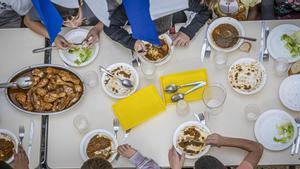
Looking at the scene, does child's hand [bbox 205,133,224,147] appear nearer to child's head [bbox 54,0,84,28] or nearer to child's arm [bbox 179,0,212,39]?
child's arm [bbox 179,0,212,39]

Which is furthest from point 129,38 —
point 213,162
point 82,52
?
point 213,162

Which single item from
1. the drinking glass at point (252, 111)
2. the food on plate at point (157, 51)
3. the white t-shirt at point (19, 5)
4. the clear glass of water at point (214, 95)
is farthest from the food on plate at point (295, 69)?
the white t-shirt at point (19, 5)

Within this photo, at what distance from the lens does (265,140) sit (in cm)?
224

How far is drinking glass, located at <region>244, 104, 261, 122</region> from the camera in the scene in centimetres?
229

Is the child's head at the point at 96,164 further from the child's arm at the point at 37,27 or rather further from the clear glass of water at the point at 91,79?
the child's arm at the point at 37,27

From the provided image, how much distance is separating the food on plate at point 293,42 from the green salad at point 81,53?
1.12 m

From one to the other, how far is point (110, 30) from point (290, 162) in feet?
4.03

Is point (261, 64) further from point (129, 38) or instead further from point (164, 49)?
point (129, 38)

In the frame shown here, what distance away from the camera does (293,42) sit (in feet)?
7.98

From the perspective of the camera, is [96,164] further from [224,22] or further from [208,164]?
[224,22]

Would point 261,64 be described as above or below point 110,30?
below

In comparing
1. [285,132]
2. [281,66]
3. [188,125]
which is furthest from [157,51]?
[285,132]

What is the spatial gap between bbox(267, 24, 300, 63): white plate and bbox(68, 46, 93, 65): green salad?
3.40 feet

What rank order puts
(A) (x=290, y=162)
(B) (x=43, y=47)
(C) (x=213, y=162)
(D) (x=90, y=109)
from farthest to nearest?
(B) (x=43, y=47) → (D) (x=90, y=109) → (A) (x=290, y=162) → (C) (x=213, y=162)
